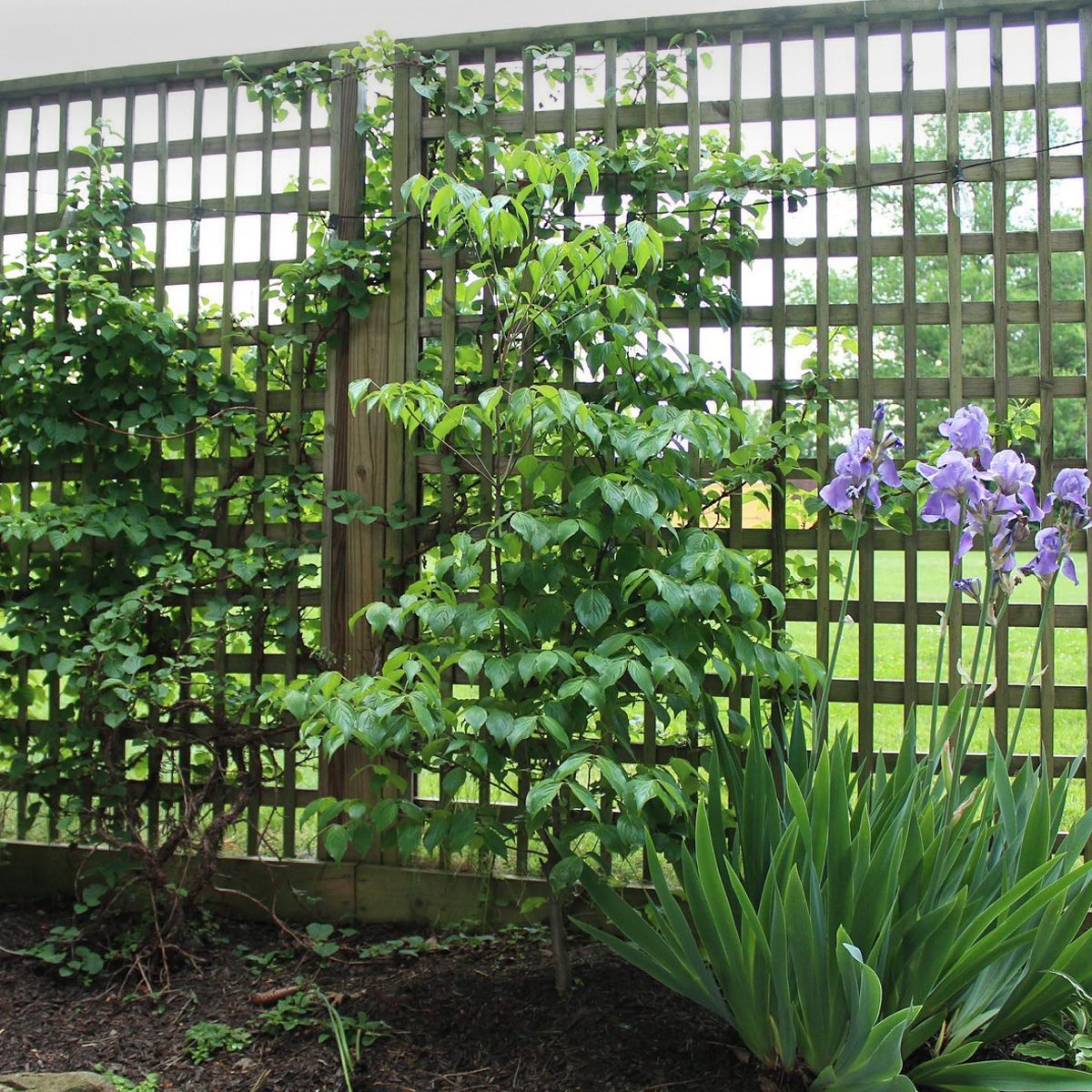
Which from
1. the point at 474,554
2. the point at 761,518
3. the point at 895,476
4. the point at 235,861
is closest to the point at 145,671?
the point at 235,861

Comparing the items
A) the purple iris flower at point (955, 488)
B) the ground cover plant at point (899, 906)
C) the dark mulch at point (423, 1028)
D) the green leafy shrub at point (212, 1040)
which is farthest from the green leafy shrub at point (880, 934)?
the green leafy shrub at point (212, 1040)

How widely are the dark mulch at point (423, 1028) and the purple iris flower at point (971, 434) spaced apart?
132cm

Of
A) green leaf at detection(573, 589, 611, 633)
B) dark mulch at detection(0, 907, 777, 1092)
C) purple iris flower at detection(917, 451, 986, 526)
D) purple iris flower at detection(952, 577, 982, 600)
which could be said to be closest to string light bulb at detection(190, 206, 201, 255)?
green leaf at detection(573, 589, 611, 633)

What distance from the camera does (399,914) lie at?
303 cm

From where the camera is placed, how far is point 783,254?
2822 millimetres

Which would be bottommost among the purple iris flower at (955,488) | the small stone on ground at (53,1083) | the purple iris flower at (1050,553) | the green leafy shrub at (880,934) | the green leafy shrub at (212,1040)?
the green leafy shrub at (212,1040)

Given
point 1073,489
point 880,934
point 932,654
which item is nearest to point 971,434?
point 1073,489

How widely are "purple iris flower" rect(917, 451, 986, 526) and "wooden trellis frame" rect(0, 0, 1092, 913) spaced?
75cm

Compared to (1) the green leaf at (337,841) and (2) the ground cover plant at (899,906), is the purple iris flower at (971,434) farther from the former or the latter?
(1) the green leaf at (337,841)

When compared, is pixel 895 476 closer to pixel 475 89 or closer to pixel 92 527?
pixel 475 89

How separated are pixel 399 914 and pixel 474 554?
135cm

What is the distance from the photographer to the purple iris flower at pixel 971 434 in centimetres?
201

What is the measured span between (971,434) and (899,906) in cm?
94

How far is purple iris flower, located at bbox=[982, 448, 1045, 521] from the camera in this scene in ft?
6.40
